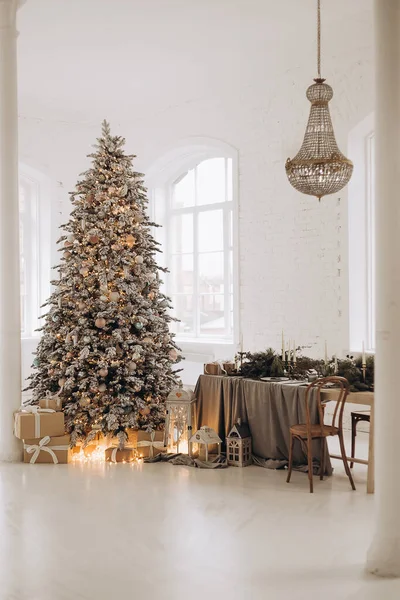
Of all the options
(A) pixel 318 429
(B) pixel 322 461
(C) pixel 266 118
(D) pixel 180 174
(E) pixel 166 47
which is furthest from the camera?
(D) pixel 180 174

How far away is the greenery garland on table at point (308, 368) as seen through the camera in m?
5.95

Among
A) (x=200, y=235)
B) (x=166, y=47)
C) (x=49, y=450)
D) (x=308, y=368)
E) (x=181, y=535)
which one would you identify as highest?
(x=166, y=47)

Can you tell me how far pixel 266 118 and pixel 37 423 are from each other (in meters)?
4.74

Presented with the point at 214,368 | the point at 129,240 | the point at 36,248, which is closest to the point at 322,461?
the point at 214,368

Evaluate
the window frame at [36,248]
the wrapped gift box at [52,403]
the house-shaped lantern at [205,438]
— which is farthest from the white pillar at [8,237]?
the window frame at [36,248]

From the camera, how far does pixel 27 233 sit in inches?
426

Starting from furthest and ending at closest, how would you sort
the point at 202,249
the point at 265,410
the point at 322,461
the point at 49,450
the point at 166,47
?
1. the point at 202,249
2. the point at 166,47
3. the point at 49,450
4. the point at 265,410
5. the point at 322,461

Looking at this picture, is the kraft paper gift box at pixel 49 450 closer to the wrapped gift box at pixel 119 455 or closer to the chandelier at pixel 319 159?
the wrapped gift box at pixel 119 455

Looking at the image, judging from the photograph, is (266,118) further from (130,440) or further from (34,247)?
(130,440)

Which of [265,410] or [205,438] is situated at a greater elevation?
[265,410]

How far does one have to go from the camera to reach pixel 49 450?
262 inches

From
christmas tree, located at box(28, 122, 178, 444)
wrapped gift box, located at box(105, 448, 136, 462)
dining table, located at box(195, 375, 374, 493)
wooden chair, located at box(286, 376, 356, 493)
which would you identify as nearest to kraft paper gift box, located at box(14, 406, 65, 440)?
christmas tree, located at box(28, 122, 178, 444)

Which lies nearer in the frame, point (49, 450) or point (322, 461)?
point (322, 461)

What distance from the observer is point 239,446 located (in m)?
6.41
